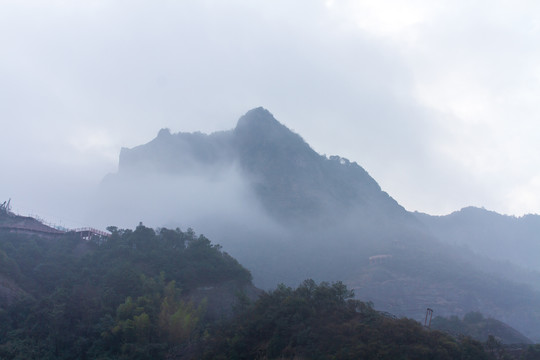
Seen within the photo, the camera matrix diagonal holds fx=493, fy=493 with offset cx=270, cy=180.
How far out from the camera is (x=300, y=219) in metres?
86.2

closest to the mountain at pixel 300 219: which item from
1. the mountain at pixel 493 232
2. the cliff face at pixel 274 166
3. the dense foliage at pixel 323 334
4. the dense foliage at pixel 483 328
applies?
the cliff face at pixel 274 166

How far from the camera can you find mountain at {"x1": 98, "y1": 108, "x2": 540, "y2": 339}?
65.5 metres

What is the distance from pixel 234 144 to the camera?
106 meters

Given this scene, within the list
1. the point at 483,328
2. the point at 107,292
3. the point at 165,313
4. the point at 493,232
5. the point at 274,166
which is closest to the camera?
the point at 165,313

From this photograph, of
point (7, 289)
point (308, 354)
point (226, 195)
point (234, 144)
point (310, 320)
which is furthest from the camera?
point (234, 144)

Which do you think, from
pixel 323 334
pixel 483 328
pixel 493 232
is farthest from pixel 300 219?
pixel 323 334

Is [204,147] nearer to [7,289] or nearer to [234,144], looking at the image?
[234,144]

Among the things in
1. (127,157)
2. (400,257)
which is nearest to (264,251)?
(400,257)

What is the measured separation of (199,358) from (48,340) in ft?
35.2

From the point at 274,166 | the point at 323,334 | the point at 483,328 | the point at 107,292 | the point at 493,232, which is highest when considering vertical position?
the point at 493,232

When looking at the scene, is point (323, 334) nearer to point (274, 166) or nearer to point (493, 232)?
point (274, 166)

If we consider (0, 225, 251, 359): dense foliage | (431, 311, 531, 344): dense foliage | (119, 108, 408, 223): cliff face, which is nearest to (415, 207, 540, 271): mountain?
(119, 108, 408, 223): cliff face

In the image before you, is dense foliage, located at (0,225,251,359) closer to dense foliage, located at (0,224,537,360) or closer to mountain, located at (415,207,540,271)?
dense foliage, located at (0,224,537,360)

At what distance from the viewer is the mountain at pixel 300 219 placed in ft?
215
